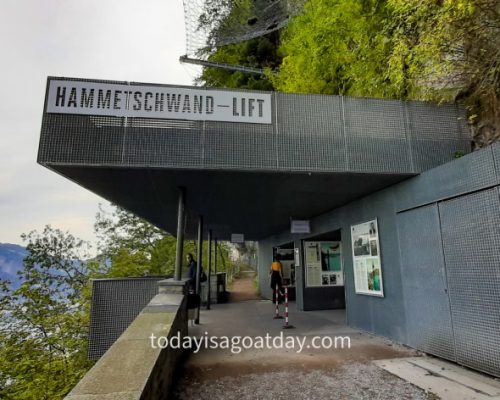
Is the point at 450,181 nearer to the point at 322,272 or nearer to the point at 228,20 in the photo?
the point at 322,272

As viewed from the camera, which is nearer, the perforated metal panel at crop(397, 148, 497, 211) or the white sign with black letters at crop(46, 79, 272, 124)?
the perforated metal panel at crop(397, 148, 497, 211)

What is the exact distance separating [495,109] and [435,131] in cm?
99

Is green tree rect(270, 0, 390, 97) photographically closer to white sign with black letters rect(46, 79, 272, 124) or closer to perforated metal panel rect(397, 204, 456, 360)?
perforated metal panel rect(397, 204, 456, 360)

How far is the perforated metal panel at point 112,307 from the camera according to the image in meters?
6.00

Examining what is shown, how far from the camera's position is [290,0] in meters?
12.2

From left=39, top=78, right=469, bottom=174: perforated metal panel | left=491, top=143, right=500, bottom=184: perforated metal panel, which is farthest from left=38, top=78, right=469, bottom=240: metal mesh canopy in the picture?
left=491, top=143, right=500, bottom=184: perforated metal panel

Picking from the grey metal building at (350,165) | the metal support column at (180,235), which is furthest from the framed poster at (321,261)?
the metal support column at (180,235)

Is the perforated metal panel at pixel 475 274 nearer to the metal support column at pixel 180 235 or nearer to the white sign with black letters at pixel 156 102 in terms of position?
the white sign with black letters at pixel 156 102

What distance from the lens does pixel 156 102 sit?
4.86 m

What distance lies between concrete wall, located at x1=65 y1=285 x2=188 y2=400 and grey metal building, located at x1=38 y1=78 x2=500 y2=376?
2.24m

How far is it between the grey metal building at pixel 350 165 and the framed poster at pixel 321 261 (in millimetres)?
4216

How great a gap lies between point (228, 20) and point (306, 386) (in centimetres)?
1597

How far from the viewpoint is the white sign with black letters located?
4.67 metres

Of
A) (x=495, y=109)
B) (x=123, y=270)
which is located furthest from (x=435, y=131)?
(x=123, y=270)
